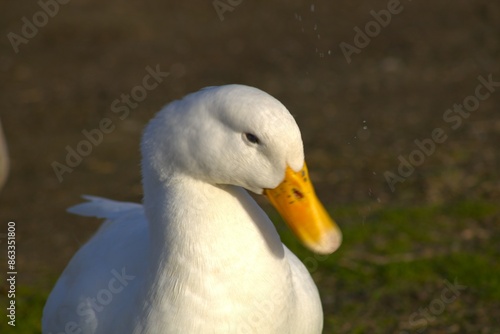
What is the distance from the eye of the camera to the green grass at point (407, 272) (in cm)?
556

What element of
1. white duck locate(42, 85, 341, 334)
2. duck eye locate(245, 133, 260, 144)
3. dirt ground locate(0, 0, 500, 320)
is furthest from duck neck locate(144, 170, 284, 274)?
dirt ground locate(0, 0, 500, 320)

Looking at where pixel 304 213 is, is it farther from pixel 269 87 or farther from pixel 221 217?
pixel 269 87

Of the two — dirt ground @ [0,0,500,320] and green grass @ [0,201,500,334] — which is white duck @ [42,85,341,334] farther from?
dirt ground @ [0,0,500,320]

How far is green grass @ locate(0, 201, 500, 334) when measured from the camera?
5.56 metres

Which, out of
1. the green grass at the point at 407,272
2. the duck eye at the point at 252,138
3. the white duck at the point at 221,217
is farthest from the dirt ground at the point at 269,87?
the duck eye at the point at 252,138

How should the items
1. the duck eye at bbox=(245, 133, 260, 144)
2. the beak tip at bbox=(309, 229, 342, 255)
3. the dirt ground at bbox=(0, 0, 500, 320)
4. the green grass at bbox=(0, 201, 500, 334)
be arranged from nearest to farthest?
the duck eye at bbox=(245, 133, 260, 144) < the beak tip at bbox=(309, 229, 342, 255) < the green grass at bbox=(0, 201, 500, 334) < the dirt ground at bbox=(0, 0, 500, 320)

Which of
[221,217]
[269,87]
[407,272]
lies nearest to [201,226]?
[221,217]

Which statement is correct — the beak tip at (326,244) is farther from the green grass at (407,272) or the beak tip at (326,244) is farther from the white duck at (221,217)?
the green grass at (407,272)

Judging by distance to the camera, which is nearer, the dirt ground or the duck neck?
the duck neck

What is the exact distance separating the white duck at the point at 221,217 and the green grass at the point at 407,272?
1976 mm

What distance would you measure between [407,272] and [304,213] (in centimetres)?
271

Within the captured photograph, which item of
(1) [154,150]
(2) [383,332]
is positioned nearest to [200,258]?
(1) [154,150]

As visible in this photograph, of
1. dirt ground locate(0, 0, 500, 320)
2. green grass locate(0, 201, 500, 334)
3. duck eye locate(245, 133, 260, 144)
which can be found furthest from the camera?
dirt ground locate(0, 0, 500, 320)

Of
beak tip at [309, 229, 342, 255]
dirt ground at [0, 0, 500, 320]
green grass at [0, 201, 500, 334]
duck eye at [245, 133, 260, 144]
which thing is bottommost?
dirt ground at [0, 0, 500, 320]
